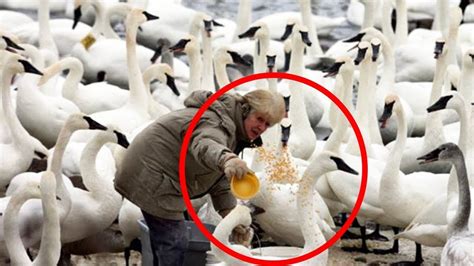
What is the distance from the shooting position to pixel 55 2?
20953 millimetres

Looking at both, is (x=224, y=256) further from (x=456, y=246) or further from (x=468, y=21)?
(x=468, y=21)

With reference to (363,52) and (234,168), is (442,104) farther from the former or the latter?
(234,168)

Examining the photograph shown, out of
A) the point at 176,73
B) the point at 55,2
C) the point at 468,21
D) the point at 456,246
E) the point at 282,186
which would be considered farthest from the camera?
the point at 55,2

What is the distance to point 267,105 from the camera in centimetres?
721

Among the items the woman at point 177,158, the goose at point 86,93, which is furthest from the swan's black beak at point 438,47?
the woman at point 177,158

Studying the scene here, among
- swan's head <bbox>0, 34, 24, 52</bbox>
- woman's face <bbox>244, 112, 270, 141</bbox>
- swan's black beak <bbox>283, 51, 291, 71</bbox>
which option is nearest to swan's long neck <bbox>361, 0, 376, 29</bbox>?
swan's black beak <bbox>283, 51, 291, 71</bbox>

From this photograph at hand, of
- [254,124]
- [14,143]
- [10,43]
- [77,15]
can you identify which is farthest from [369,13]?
[254,124]

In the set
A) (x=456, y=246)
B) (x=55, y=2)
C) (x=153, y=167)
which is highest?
(x=153, y=167)

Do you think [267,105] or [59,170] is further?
[59,170]

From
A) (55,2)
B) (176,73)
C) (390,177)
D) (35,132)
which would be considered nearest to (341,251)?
(390,177)

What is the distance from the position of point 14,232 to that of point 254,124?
221 centimetres

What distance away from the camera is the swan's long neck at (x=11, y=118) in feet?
35.6

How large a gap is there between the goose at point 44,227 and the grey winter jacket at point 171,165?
1.10 metres

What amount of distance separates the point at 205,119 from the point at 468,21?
12.0 m
